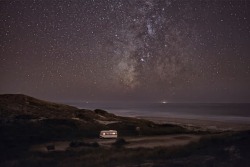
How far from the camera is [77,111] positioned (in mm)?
63062

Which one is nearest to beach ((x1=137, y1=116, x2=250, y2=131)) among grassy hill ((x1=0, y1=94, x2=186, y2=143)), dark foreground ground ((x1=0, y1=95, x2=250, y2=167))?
grassy hill ((x1=0, y1=94, x2=186, y2=143))

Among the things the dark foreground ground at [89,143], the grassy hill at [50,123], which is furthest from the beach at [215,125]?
the dark foreground ground at [89,143]

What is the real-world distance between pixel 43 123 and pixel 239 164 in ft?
104

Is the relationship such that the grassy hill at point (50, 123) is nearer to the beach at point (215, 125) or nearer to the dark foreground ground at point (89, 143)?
the dark foreground ground at point (89, 143)

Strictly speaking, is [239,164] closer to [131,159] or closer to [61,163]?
[131,159]

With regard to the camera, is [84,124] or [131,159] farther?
[84,124]

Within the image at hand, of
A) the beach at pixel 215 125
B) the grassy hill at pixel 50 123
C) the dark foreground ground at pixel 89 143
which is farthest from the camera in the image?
the beach at pixel 215 125

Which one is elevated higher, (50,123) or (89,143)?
(50,123)

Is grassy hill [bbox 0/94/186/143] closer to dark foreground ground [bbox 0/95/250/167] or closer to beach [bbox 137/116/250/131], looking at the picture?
dark foreground ground [bbox 0/95/250/167]

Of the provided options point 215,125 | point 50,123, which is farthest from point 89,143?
point 215,125

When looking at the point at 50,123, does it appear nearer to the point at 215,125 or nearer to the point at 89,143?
the point at 89,143

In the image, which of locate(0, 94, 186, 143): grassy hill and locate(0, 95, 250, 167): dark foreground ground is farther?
locate(0, 94, 186, 143): grassy hill

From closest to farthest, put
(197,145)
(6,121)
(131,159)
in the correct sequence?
(131,159)
(197,145)
(6,121)

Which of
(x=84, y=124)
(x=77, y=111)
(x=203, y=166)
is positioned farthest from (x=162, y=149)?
(x=77, y=111)
